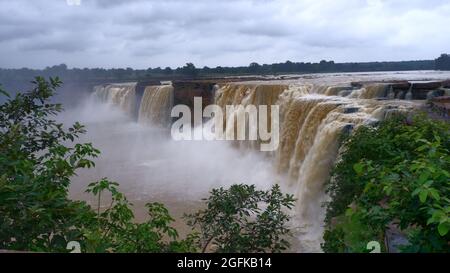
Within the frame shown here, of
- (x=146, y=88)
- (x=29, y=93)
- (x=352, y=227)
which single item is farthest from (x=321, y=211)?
(x=146, y=88)

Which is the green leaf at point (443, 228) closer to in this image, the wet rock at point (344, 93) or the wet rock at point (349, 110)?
the wet rock at point (349, 110)

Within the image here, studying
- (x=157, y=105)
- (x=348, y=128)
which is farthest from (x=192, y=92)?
(x=348, y=128)

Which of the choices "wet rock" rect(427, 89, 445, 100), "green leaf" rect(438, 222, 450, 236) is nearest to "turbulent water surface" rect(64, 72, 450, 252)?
"wet rock" rect(427, 89, 445, 100)

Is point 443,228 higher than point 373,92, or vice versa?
point 373,92

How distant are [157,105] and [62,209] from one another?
29.0 meters

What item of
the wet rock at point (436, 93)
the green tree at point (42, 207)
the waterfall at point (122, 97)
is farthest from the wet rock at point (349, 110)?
the waterfall at point (122, 97)

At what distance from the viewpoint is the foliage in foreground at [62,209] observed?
2.58 meters

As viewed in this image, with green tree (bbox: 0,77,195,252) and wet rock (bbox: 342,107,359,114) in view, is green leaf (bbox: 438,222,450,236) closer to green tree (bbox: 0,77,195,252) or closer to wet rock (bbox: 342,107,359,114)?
green tree (bbox: 0,77,195,252)

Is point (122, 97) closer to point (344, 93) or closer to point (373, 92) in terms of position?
point (344, 93)

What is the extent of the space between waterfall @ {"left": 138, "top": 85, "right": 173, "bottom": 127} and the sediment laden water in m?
10.9

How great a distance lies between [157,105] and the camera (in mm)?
31219

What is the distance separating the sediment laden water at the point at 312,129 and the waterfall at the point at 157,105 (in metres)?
10.9
